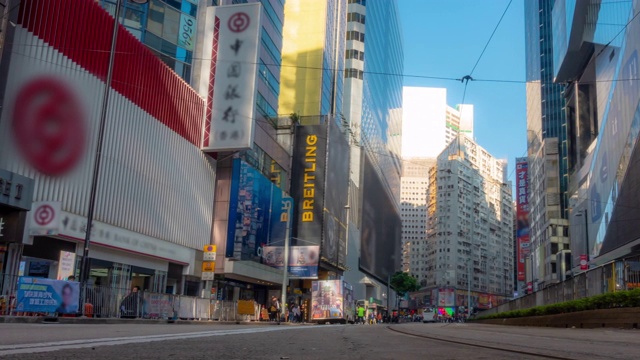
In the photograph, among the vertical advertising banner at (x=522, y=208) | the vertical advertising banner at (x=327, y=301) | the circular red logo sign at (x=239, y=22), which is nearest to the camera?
the circular red logo sign at (x=239, y=22)

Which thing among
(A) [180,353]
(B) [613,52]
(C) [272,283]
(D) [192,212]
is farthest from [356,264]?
(A) [180,353]

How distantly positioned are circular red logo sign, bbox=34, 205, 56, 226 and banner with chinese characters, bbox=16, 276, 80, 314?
4.77 metres

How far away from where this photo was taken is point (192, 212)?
1328 inches

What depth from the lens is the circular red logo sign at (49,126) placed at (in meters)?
21.4

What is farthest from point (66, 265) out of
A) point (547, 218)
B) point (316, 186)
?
point (547, 218)

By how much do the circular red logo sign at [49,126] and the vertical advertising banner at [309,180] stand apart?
29.0 metres

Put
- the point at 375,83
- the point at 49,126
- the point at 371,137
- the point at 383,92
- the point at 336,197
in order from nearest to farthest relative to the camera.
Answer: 1. the point at 49,126
2. the point at 336,197
3. the point at 371,137
4. the point at 375,83
5. the point at 383,92

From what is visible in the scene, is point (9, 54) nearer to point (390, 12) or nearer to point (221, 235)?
point (221, 235)

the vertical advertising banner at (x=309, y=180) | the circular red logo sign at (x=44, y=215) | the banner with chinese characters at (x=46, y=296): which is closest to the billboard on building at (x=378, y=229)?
the vertical advertising banner at (x=309, y=180)

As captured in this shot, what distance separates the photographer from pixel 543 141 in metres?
90.1

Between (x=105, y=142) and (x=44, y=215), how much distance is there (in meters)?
5.78

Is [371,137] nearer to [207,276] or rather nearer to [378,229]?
[378,229]

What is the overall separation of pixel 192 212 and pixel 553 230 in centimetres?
6374

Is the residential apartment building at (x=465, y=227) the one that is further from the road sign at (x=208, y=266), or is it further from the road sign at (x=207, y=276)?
the road sign at (x=207, y=276)
